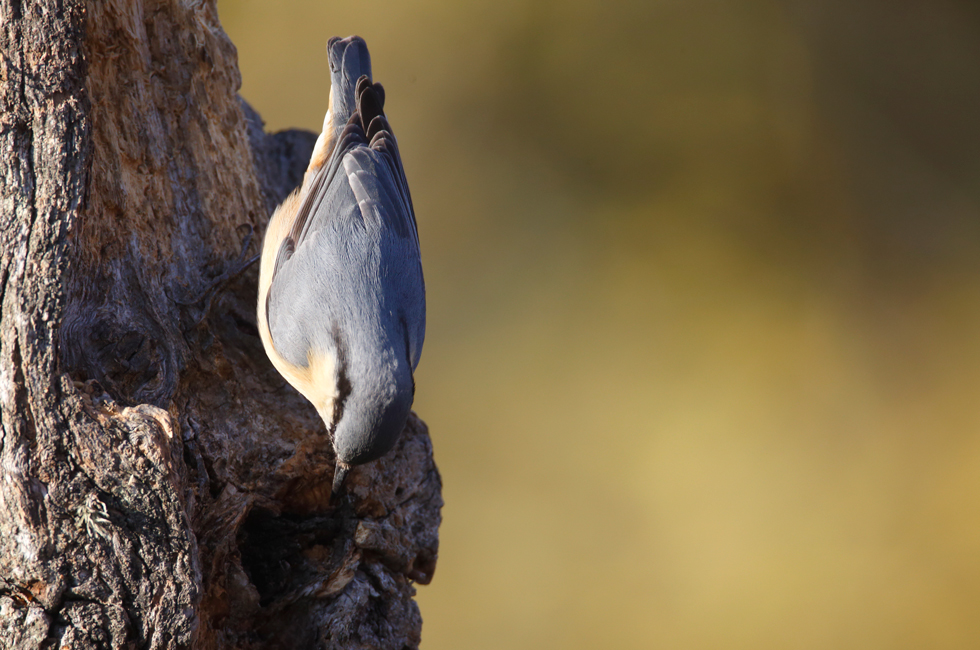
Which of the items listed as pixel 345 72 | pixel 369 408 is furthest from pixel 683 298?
pixel 369 408

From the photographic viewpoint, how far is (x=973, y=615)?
3.68 meters

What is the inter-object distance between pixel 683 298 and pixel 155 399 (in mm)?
3416

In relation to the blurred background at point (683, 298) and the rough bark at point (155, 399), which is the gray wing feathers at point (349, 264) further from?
the blurred background at point (683, 298)

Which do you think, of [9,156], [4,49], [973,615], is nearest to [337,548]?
[9,156]

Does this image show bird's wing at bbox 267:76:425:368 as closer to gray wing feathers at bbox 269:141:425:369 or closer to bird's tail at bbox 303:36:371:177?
gray wing feathers at bbox 269:141:425:369

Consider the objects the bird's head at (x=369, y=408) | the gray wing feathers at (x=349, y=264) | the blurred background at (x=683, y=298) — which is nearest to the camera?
the bird's head at (x=369, y=408)

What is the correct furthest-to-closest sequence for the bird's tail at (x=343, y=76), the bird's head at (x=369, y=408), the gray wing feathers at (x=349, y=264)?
the bird's tail at (x=343, y=76)
the gray wing feathers at (x=349, y=264)
the bird's head at (x=369, y=408)

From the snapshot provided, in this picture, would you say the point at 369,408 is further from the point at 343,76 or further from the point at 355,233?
the point at 343,76

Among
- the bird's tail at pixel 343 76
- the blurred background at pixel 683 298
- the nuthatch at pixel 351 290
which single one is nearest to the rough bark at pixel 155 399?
the nuthatch at pixel 351 290

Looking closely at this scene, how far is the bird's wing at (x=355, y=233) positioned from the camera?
2.24 m

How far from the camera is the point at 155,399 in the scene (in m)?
1.78

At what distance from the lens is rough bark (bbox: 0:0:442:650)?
149cm

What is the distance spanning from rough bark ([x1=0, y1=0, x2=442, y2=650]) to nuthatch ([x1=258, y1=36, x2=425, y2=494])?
0.17m

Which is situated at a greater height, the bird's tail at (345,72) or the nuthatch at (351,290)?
the bird's tail at (345,72)
